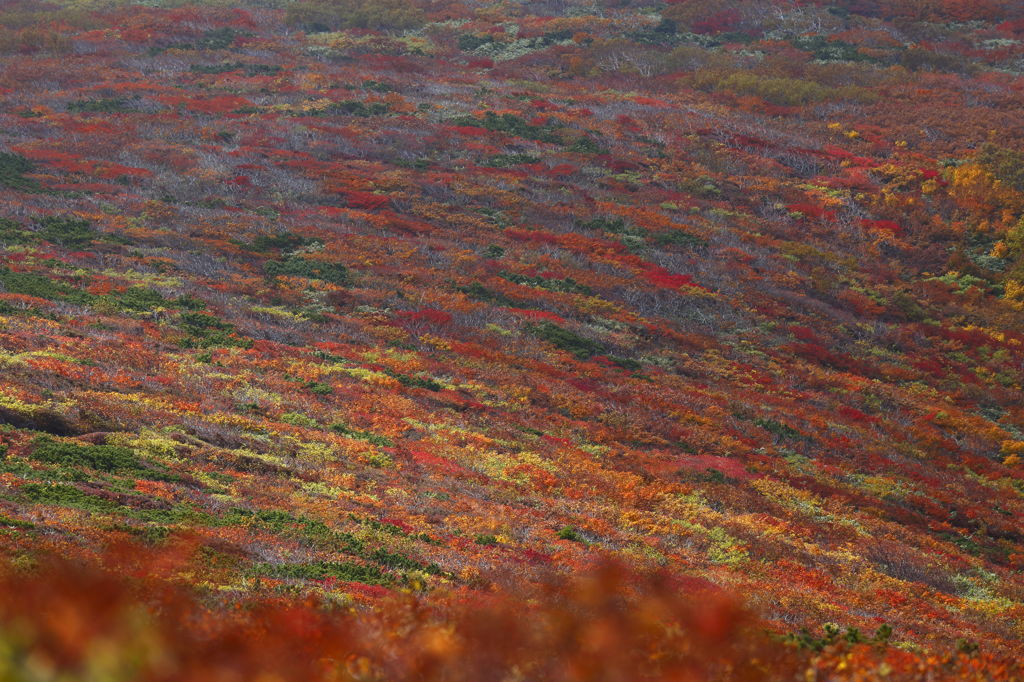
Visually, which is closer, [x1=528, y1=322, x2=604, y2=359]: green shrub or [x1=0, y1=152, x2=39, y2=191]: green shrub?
[x1=528, y1=322, x2=604, y2=359]: green shrub

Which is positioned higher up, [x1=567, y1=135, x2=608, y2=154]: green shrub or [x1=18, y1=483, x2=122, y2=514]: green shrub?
[x1=567, y1=135, x2=608, y2=154]: green shrub

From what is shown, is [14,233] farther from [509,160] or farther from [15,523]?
[509,160]

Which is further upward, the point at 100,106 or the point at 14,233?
the point at 100,106

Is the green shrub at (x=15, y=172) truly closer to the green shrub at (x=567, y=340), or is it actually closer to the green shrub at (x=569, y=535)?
the green shrub at (x=567, y=340)

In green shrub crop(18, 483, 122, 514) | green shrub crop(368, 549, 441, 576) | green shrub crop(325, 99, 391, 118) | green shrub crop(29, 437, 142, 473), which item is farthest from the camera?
green shrub crop(325, 99, 391, 118)

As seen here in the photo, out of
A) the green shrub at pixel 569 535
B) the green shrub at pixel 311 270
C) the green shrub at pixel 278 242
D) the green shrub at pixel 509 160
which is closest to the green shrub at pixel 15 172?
the green shrub at pixel 278 242

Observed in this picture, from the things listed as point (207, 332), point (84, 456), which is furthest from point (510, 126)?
point (84, 456)

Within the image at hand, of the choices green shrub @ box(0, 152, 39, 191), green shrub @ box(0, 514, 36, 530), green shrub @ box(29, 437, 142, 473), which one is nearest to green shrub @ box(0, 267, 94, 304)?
green shrub @ box(0, 152, 39, 191)

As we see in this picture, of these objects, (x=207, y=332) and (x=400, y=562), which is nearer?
(x=400, y=562)

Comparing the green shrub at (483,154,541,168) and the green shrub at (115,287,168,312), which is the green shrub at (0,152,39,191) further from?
the green shrub at (483,154,541,168)
